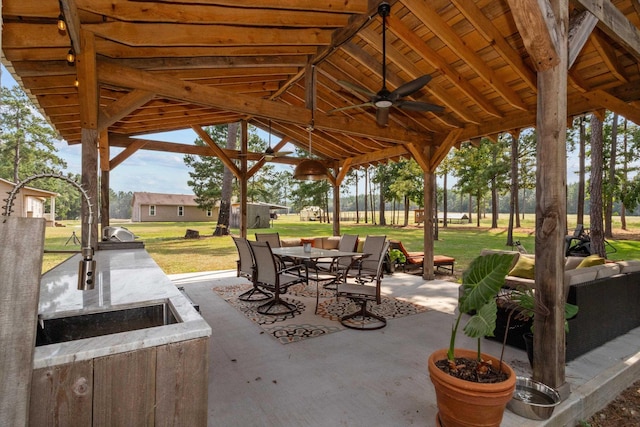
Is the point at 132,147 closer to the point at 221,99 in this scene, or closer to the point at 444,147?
the point at 221,99

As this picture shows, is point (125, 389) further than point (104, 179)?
No

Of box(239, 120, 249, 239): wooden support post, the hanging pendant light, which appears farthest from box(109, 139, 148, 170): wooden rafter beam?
the hanging pendant light

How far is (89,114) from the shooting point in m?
3.66

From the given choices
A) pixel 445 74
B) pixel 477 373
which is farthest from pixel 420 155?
pixel 477 373

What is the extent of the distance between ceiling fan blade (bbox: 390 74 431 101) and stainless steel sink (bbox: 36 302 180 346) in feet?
10.8

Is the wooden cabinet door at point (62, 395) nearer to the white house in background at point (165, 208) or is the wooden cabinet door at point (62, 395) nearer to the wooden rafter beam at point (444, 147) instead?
the wooden rafter beam at point (444, 147)

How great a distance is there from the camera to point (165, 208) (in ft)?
104

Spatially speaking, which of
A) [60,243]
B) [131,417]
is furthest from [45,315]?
[60,243]

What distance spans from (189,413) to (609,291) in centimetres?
418

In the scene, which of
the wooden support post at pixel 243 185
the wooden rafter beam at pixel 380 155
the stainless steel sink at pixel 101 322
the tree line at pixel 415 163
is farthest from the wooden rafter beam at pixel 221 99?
the tree line at pixel 415 163

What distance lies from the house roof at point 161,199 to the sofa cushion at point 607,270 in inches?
1222

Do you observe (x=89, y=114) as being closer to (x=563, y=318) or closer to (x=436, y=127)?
(x=563, y=318)

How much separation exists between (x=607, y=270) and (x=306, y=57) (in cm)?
487

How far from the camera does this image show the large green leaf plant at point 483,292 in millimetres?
2023
